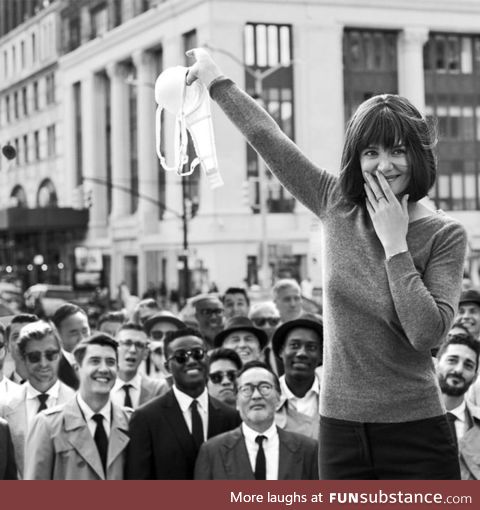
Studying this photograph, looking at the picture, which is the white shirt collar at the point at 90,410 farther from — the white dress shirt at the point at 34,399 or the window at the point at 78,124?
the window at the point at 78,124

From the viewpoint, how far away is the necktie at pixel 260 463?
20.6 feet

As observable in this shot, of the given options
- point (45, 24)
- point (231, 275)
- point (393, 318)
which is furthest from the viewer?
point (45, 24)

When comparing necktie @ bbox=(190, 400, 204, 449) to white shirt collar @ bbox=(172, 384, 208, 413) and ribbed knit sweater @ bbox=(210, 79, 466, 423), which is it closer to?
white shirt collar @ bbox=(172, 384, 208, 413)

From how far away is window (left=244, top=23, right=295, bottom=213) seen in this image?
2162 inches

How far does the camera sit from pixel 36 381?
7488 millimetres

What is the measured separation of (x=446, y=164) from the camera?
195 feet

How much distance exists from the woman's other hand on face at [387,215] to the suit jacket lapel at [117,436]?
4285mm

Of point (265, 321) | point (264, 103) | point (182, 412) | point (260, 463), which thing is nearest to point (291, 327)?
point (182, 412)

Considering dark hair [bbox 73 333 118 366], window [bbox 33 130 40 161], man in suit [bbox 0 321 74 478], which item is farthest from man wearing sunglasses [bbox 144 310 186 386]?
window [bbox 33 130 40 161]

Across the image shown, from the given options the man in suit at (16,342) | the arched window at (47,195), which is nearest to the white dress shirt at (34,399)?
the man in suit at (16,342)

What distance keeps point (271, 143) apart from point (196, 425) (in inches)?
173

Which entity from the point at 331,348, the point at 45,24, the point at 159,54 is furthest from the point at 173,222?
the point at 331,348
